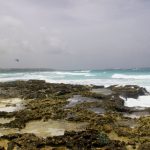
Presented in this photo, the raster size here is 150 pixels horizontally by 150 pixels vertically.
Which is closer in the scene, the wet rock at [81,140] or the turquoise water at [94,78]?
the wet rock at [81,140]

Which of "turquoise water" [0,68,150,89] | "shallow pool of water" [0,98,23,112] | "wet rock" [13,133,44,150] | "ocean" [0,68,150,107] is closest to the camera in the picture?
"wet rock" [13,133,44,150]

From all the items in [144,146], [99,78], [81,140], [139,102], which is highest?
[99,78]

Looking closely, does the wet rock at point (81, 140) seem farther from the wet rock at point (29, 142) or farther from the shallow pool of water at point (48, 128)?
the shallow pool of water at point (48, 128)

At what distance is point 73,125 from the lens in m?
15.0

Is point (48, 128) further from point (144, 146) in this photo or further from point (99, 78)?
point (99, 78)

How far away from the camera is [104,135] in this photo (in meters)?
12.9

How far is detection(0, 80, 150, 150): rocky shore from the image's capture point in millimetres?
12094

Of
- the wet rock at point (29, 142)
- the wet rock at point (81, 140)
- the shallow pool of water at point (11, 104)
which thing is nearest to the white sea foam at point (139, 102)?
the shallow pool of water at point (11, 104)

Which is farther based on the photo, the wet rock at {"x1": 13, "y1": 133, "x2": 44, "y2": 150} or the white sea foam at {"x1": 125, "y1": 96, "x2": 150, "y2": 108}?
the white sea foam at {"x1": 125, "y1": 96, "x2": 150, "y2": 108}

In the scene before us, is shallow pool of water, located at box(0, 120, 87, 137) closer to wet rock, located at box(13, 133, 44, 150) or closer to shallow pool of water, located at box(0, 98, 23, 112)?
wet rock, located at box(13, 133, 44, 150)

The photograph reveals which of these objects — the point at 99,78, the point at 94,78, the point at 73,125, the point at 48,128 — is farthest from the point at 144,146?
the point at 99,78

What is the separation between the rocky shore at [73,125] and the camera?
1209cm

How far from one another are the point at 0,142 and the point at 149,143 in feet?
15.8

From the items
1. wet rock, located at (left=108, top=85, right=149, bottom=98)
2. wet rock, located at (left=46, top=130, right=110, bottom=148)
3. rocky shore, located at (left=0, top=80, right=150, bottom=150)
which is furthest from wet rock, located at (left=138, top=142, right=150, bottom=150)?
wet rock, located at (left=108, top=85, right=149, bottom=98)
